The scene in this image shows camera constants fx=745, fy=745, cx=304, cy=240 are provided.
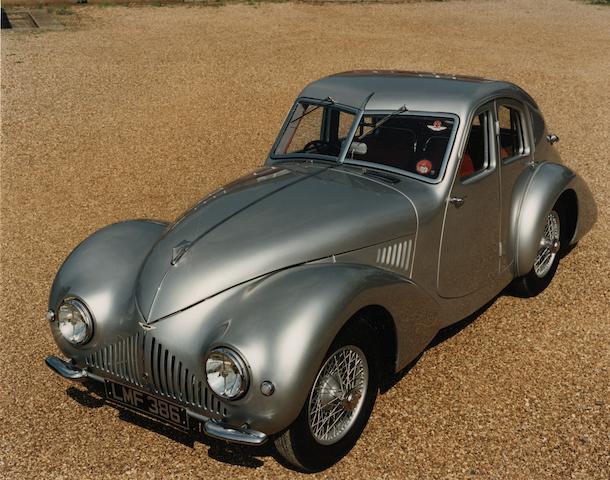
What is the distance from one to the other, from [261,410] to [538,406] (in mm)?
2107

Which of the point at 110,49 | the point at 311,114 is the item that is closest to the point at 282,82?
the point at 110,49

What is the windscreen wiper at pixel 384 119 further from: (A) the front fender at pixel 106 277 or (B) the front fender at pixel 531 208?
(A) the front fender at pixel 106 277

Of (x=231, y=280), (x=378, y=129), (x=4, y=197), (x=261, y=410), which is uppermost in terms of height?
(x=378, y=129)

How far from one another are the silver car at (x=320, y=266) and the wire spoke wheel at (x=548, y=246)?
13.3 inches

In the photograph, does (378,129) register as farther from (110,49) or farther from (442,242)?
(110,49)

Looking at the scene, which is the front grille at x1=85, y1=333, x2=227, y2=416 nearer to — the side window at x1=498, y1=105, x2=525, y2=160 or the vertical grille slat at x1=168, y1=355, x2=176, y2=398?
the vertical grille slat at x1=168, y1=355, x2=176, y2=398

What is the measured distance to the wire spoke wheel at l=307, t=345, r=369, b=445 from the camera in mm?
4008

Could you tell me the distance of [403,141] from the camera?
5.09 metres

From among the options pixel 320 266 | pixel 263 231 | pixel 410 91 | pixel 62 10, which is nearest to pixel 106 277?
pixel 263 231

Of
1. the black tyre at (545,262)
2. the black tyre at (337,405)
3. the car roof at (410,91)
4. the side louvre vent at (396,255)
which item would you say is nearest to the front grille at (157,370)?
the black tyre at (337,405)

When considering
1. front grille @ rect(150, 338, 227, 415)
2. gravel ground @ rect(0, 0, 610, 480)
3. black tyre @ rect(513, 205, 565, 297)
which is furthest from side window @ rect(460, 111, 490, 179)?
front grille @ rect(150, 338, 227, 415)

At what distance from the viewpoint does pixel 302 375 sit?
3.70 m

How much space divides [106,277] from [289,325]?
1.33 metres

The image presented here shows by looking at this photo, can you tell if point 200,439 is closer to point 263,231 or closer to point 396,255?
point 263,231
